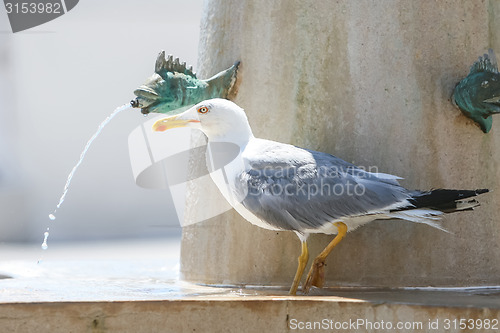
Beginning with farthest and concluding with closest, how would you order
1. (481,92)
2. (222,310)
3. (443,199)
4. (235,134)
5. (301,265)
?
(481,92), (235,134), (301,265), (443,199), (222,310)

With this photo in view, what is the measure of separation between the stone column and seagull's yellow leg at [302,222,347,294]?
199 millimetres

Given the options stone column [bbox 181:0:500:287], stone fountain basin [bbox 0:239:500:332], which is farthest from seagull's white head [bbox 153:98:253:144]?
stone fountain basin [bbox 0:239:500:332]

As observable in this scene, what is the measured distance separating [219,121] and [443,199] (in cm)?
110

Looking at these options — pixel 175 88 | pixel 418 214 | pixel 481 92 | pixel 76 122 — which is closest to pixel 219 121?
pixel 175 88

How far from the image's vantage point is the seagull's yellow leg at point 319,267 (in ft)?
11.8

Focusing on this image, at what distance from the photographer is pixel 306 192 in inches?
139

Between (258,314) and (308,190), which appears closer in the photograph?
(258,314)

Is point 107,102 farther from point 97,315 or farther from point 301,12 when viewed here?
point 97,315

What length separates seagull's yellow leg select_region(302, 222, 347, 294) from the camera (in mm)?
3609

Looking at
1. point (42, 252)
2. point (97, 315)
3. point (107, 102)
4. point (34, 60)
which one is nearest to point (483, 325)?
point (97, 315)

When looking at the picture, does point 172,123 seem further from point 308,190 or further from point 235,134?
point 308,190

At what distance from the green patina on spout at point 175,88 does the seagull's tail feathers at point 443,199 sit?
51.1 inches

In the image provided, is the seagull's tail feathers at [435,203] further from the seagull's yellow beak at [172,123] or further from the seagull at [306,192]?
the seagull's yellow beak at [172,123]

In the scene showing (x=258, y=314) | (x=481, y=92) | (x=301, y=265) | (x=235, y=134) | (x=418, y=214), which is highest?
(x=481, y=92)
